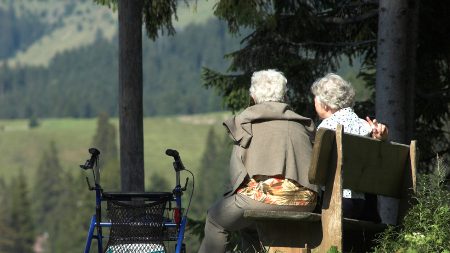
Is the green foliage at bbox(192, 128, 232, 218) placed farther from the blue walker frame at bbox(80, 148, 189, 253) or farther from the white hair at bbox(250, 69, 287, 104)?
the white hair at bbox(250, 69, 287, 104)

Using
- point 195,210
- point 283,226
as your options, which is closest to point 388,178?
point 283,226

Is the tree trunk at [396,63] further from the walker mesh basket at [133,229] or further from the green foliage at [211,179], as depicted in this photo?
the green foliage at [211,179]

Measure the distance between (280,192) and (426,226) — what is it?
876 mm

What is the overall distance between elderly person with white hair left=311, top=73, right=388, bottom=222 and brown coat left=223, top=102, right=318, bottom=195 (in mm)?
150

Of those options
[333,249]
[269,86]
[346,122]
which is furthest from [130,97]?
[333,249]

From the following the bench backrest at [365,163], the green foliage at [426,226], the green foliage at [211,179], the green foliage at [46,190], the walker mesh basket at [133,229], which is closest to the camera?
the green foliage at [426,226]

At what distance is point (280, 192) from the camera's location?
6.45 metres

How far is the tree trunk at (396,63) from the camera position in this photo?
Result: 9742mm

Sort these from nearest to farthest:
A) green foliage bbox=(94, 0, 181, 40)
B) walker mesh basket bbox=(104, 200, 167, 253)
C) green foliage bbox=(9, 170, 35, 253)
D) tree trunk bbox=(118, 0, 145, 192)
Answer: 1. walker mesh basket bbox=(104, 200, 167, 253)
2. tree trunk bbox=(118, 0, 145, 192)
3. green foliage bbox=(94, 0, 181, 40)
4. green foliage bbox=(9, 170, 35, 253)

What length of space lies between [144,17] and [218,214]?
503 centimetres

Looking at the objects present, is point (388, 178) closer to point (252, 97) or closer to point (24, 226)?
point (252, 97)

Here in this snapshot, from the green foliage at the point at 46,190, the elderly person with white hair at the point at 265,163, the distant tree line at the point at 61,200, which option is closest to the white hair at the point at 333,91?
the elderly person with white hair at the point at 265,163

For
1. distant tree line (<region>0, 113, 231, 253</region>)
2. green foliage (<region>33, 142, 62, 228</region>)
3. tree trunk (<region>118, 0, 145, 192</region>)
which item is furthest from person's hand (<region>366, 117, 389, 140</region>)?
green foliage (<region>33, 142, 62, 228</region>)

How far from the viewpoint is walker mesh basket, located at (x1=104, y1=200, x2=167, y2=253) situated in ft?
22.8
